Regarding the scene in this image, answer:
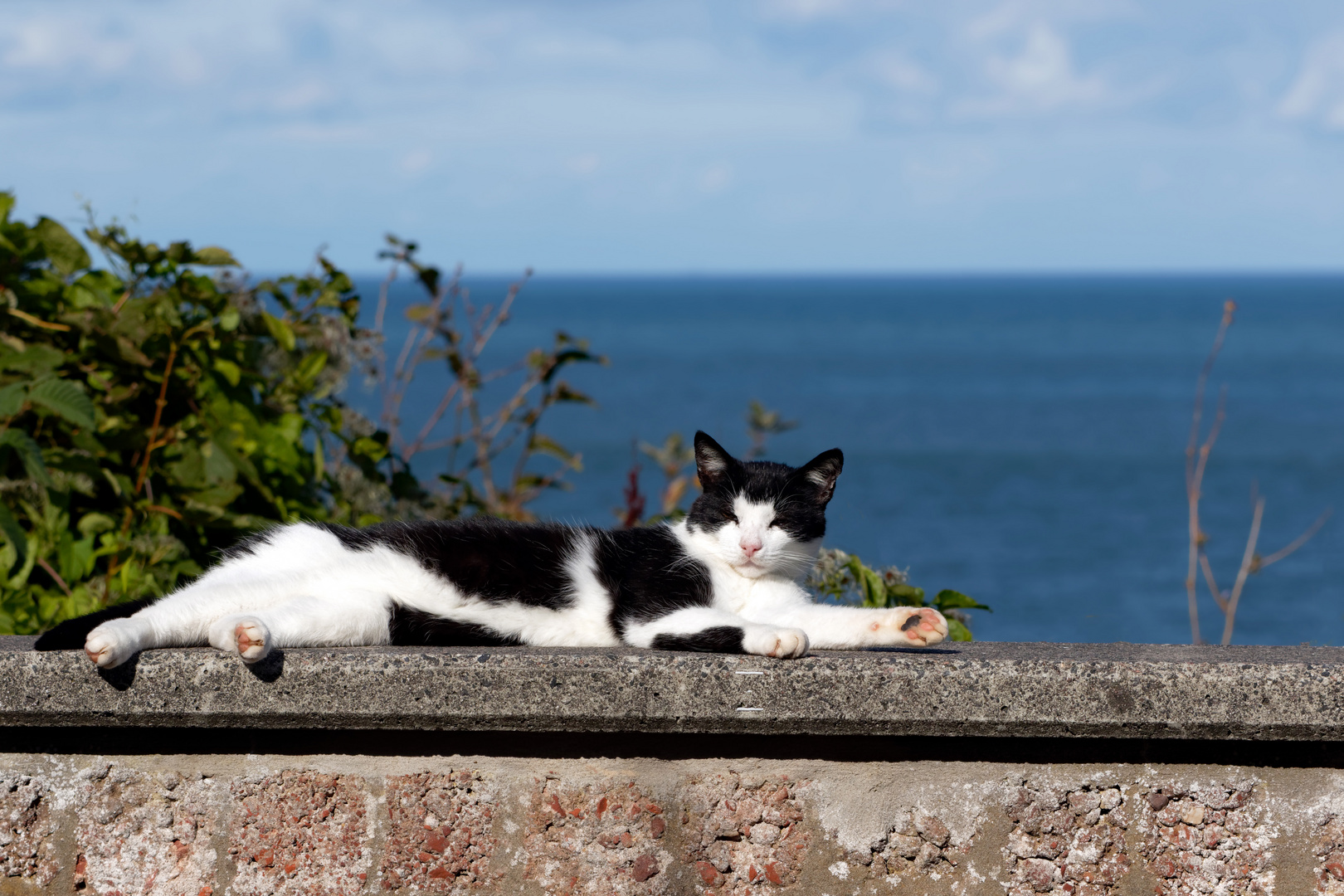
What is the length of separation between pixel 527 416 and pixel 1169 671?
9.93 ft

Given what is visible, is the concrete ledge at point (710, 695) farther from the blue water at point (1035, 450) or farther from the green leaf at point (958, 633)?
the blue water at point (1035, 450)

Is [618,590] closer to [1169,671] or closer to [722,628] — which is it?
[722,628]

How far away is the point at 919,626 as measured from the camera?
81.7 inches

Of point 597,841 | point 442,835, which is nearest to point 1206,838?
point 597,841

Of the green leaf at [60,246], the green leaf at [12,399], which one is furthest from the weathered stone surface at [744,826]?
the green leaf at [60,246]

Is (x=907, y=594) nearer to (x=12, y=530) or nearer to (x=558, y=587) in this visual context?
(x=558, y=587)

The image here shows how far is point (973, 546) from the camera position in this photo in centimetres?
1981

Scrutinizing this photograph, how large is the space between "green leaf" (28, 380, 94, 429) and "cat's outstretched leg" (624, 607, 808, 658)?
1.33 m

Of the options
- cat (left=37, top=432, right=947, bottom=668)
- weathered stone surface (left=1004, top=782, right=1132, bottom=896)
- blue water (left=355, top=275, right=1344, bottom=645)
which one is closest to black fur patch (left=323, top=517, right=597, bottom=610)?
cat (left=37, top=432, right=947, bottom=668)

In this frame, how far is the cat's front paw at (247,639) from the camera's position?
179 centimetres

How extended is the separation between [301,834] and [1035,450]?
3202cm

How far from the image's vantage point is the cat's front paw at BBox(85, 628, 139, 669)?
179 cm

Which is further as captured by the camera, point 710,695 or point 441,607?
point 441,607

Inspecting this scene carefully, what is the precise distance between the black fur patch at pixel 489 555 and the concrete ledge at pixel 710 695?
0.53 metres
